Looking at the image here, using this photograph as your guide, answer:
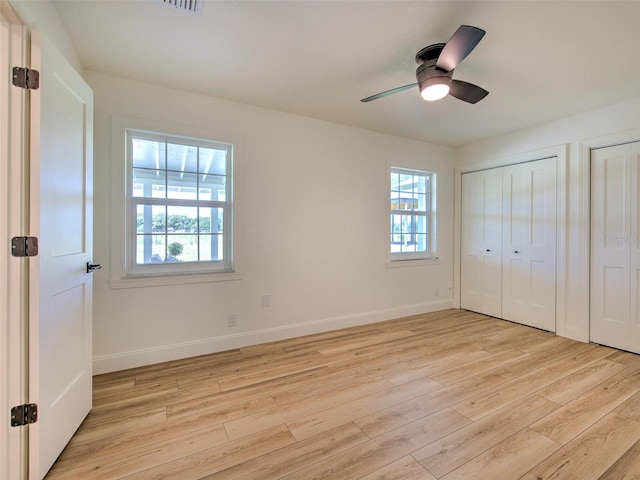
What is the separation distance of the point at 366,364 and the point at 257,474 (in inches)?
54.5

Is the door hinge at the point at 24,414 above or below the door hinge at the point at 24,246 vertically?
below

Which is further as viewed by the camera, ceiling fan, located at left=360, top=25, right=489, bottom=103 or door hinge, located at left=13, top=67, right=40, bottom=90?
ceiling fan, located at left=360, top=25, right=489, bottom=103

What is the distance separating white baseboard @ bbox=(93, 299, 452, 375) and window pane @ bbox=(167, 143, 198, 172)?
169 centimetres

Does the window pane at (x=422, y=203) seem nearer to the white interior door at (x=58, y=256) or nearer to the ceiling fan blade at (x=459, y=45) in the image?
the ceiling fan blade at (x=459, y=45)

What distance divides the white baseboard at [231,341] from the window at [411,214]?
845 millimetres

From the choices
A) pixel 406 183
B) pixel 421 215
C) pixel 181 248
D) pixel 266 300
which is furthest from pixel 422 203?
pixel 181 248

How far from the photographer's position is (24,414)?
1295 millimetres

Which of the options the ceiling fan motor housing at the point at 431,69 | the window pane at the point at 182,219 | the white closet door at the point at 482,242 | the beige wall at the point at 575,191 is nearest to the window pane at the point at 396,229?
the white closet door at the point at 482,242

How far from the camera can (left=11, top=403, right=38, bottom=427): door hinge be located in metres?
1.27

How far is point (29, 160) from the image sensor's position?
1302 mm

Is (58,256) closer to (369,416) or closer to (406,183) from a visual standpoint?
(369,416)

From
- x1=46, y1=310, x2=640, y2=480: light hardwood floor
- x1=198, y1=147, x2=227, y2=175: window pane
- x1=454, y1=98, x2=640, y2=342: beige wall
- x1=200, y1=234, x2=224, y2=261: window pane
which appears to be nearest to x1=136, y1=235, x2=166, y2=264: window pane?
x1=200, y1=234, x2=224, y2=261: window pane

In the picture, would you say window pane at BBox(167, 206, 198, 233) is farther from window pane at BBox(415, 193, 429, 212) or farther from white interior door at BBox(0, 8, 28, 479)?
window pane at BBox(415, 193, 429, 212)

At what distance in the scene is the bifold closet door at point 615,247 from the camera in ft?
9.20
